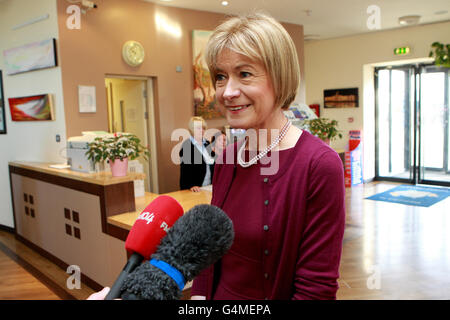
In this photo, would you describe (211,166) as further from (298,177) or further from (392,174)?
(392,174)

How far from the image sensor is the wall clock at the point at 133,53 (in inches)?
199

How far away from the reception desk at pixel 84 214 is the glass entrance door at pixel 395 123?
653 cm

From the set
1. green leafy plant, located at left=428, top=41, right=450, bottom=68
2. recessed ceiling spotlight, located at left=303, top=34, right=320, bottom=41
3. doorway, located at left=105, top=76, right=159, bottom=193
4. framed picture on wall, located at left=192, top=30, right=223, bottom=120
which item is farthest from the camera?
recessed ceiling spotlight, located at left=303, top=34, right=320, bottom=41

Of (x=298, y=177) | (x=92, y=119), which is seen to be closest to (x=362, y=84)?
(x=92, y=119)

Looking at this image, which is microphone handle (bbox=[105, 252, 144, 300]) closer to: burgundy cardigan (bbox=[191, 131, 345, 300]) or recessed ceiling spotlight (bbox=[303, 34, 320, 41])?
burgundy cardigan (bbox=[191, 131, 345, 300])

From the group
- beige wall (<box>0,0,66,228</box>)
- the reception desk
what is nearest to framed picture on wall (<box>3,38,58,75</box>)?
beige wall (<box>0,0,66,228</box>)

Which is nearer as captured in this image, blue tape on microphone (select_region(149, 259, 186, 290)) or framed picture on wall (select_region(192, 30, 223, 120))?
blue tape on microphone (select_region(149, 259, 186, 290))

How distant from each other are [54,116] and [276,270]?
4368mm

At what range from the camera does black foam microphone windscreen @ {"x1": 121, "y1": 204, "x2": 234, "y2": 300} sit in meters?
0.53

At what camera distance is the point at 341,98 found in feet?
28.8

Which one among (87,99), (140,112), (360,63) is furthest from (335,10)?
(87,99)

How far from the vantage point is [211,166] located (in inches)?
160

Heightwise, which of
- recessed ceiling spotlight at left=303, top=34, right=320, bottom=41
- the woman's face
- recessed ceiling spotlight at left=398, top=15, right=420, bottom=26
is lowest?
the woman's face

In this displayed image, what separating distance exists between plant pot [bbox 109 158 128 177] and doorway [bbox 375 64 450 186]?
709cm
